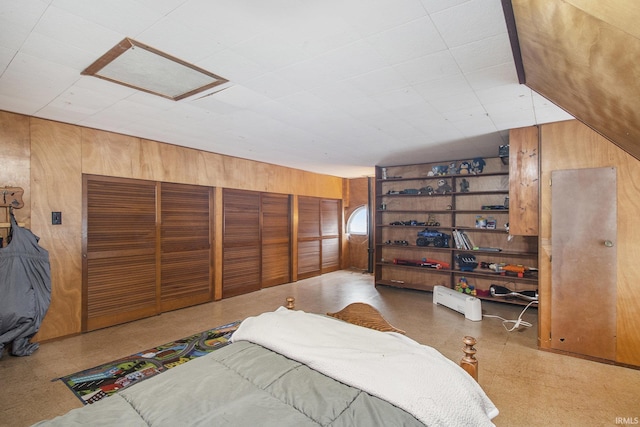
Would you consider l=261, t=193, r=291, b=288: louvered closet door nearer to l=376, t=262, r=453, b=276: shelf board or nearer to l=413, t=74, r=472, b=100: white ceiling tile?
l=376, t=262, r=453, b=276: shelf board

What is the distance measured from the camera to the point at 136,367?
2.72 m

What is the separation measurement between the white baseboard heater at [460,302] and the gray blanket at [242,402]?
3366mm

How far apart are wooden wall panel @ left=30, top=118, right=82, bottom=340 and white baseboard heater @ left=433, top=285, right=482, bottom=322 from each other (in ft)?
15.8

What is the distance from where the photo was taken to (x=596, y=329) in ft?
9.46

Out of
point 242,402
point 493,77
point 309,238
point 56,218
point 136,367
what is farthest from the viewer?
point 309,238

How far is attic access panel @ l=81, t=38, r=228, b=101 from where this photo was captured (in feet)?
6.31

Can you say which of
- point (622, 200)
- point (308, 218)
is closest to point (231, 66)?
point (622, 200)

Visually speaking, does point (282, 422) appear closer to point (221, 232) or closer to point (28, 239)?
point (28, 239)

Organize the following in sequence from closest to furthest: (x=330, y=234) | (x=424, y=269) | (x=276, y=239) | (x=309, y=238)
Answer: (x=424, y=269), (x=276, y=239), (x=309, y=238), (x=330, y=234)

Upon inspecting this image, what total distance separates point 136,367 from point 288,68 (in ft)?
9.45

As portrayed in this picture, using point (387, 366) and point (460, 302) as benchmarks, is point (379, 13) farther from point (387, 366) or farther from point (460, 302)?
point (460, 302)

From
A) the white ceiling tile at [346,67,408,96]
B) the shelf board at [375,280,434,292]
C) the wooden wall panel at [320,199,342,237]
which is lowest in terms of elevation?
the shelf board at [375,280,434,292]

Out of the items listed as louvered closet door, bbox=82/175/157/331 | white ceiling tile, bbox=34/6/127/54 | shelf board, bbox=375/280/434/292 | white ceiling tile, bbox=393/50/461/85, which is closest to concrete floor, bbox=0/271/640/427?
louvered closet door, bbox=82/175/157/331

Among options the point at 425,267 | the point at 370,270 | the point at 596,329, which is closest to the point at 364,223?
the point at 370,270
